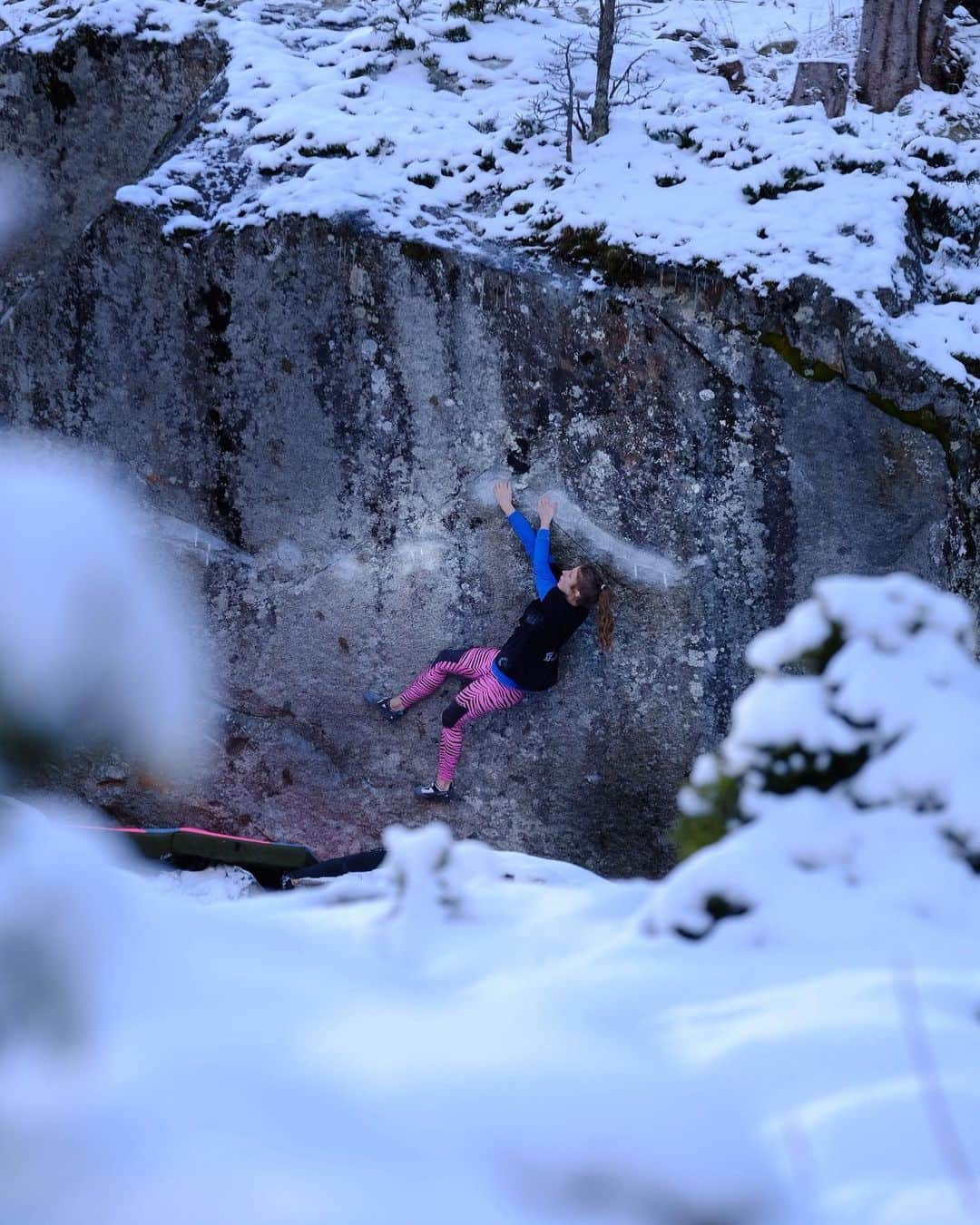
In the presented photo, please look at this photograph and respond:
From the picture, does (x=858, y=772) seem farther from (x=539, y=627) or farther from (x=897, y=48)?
(x=897, y=48)

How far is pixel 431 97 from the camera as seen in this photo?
6645 mm

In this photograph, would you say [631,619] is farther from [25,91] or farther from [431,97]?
[25,91]

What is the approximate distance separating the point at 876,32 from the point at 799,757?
6.65 metres

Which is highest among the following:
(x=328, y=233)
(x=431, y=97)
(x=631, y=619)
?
(x=431, y=97)

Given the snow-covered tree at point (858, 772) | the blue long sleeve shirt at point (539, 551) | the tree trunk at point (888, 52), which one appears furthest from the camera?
the tree trunk at point (888, 52)

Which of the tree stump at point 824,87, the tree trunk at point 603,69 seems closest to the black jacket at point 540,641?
the tree trunk at point 603,69

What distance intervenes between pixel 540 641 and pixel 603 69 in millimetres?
3724

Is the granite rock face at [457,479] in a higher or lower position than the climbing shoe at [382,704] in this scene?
higher

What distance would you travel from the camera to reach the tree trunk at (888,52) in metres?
6.80

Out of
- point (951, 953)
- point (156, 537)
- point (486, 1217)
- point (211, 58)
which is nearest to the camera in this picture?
point (486, 1217)

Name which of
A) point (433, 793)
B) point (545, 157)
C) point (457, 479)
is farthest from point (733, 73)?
point (433, 793)

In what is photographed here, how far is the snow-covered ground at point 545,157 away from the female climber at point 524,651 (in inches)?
72.1

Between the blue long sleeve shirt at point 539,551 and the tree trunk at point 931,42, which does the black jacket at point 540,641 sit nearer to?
the blue long sleeve shirt at point 539,551

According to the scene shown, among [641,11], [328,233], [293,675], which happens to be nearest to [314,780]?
[293,675]
